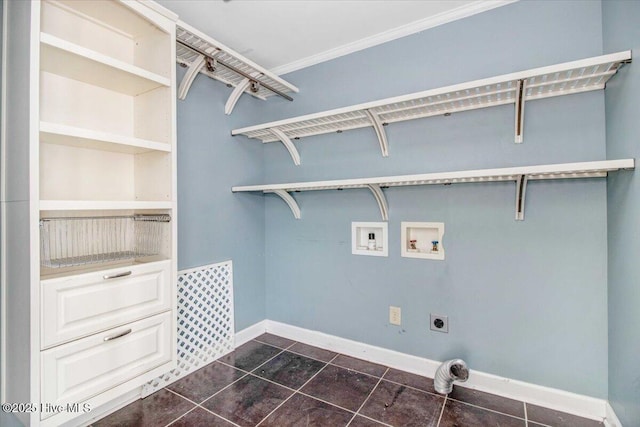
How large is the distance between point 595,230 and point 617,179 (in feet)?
0.98

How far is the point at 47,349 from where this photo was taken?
118 cm

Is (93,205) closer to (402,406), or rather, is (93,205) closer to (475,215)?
(402,406)

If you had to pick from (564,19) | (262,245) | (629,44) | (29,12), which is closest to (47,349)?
(29,12)

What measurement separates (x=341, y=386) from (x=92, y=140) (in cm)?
194

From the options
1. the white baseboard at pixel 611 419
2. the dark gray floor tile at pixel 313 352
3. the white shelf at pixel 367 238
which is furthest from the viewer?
the dark gray floor tile at pixel 313 352

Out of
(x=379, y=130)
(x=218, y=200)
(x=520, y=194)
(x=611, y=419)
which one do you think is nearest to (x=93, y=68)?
(x=218, y=200)

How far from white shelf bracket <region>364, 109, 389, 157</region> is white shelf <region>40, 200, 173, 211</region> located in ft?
4.27

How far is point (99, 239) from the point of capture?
1.62 meters

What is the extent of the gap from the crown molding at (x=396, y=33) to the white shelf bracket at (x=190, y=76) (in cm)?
79

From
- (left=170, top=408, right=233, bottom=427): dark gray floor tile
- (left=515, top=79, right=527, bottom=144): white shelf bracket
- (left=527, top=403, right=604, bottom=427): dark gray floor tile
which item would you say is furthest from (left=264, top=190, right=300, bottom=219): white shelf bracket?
(left=527, top=403, right=604, bottom=427): dark gray floor tile

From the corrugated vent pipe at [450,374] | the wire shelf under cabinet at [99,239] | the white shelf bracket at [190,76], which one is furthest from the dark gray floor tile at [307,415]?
the white shelf bracket at [190,76]

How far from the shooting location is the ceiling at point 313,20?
181 cm

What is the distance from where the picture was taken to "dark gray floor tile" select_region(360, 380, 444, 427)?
5.30 feet

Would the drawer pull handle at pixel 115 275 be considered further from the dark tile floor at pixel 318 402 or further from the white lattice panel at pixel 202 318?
the dark tile floor at pixel 318 402
